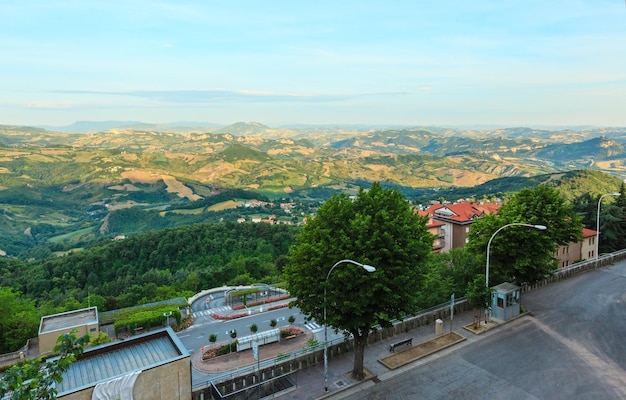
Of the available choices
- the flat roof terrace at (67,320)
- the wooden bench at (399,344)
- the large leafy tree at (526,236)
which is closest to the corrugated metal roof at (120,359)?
the wooden bench at (399,344)

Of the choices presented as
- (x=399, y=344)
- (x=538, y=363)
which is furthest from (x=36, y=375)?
(x=538, y=363)

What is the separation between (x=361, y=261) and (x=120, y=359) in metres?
11.6

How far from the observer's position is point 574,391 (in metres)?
20.0

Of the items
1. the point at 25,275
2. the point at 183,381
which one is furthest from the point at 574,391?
the point at 25,275

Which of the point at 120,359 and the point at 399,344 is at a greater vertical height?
the point at 120,359

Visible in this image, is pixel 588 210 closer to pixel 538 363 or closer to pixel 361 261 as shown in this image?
pixel 538 363

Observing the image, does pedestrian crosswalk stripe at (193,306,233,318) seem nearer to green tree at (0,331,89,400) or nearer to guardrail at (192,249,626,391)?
guardrail at (192,249,626,391)

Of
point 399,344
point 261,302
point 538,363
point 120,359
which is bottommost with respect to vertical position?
point 261,302

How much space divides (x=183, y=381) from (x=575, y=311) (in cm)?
2822

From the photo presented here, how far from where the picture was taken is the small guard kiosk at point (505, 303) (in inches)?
1116

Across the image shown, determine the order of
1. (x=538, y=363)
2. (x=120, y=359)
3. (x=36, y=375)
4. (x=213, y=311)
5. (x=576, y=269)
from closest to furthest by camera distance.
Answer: (x=36, y=375)
(x=120, y=359)
(x=538, y=363)
(x=576, y=269)
(x=213, y=311)

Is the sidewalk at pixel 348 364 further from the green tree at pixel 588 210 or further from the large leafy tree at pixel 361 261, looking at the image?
the green tree at pixel 588 210

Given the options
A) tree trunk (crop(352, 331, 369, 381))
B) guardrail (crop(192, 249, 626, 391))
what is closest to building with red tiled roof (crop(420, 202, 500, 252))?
guardrail (crop(192, 249, 626, 391))

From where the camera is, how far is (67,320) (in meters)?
39.6
